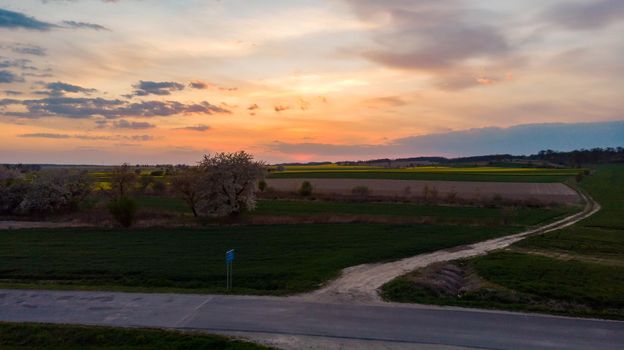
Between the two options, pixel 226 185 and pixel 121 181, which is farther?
pixel 121 181

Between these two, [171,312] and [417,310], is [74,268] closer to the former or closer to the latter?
[171,312]

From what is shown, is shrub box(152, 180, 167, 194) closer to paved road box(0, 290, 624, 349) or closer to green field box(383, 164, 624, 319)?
Result: green field box(383, 164, 624, 319)

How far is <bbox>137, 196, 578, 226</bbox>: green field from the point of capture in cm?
4391

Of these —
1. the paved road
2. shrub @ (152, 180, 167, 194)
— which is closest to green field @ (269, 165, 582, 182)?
shrub @ (152, 180, 167, 194)

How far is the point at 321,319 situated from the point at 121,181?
53059mm

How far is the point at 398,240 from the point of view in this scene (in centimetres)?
3006

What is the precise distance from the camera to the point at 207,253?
25734 millimetres

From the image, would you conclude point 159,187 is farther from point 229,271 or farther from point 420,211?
point 229,271

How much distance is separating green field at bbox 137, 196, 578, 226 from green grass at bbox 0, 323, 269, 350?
32.9m

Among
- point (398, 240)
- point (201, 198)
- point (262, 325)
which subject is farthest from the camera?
point (201, 198)

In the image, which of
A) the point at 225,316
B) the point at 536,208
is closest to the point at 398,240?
the point at 225,316

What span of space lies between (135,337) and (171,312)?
6.62ft

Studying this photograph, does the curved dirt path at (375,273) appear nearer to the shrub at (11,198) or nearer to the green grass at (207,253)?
the green grass at (207,253)

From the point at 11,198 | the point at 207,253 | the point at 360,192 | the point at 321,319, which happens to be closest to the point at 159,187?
the point at 11,198
